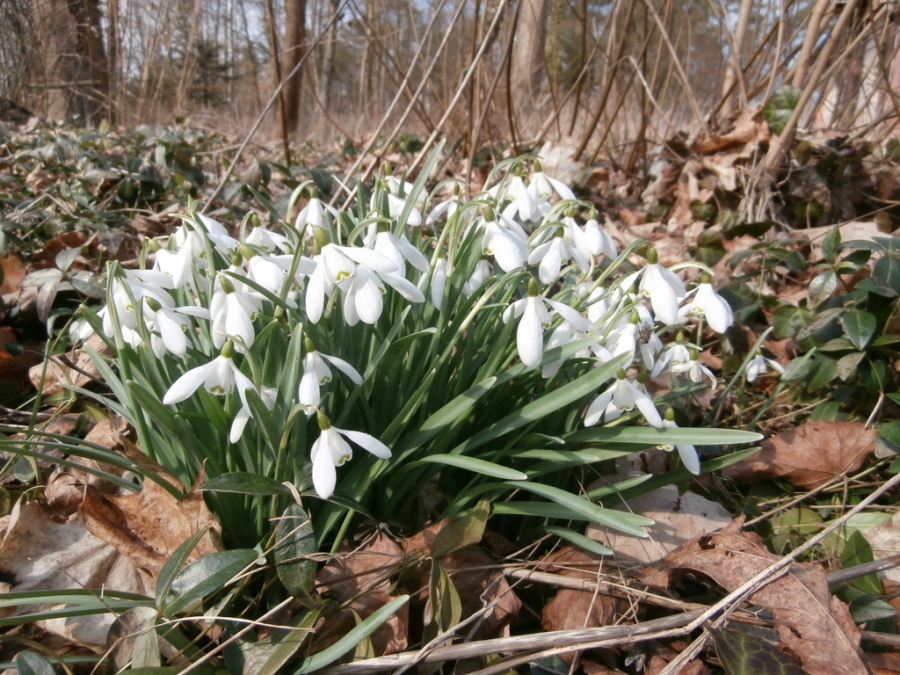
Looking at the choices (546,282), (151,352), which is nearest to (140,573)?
(151,352)

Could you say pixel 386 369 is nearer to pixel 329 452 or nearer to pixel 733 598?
pixel 329 452

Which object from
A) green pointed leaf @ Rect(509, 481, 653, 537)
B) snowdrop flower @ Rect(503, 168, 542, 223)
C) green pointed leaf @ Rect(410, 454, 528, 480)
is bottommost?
green pointed leaf @ Rect(509, 481, 653, 537)

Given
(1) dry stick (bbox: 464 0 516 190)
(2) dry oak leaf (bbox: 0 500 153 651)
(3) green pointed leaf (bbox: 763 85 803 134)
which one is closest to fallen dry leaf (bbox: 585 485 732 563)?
(2) dry oak leaf (bbox: 0 500 153 651)

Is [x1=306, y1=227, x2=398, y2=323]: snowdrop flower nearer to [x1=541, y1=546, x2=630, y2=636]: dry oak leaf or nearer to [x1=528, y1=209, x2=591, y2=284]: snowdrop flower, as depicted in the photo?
[x1=528, y1=209, x2=591, y2=284]: snowdrop flower

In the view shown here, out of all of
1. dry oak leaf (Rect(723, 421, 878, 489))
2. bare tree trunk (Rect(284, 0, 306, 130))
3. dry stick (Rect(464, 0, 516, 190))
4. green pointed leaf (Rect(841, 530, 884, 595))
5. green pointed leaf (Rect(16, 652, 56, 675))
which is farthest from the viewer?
bare tree trunk (Rect(284, 0, 306, 130))

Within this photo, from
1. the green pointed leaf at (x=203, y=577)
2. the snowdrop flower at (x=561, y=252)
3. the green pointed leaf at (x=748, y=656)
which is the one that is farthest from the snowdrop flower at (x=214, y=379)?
the green pointed leaf at (x=748, y=656)

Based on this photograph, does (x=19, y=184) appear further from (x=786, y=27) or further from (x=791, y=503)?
(x=786, y=27)

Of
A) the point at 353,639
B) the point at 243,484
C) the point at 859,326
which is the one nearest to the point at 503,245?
the point at 243,484
